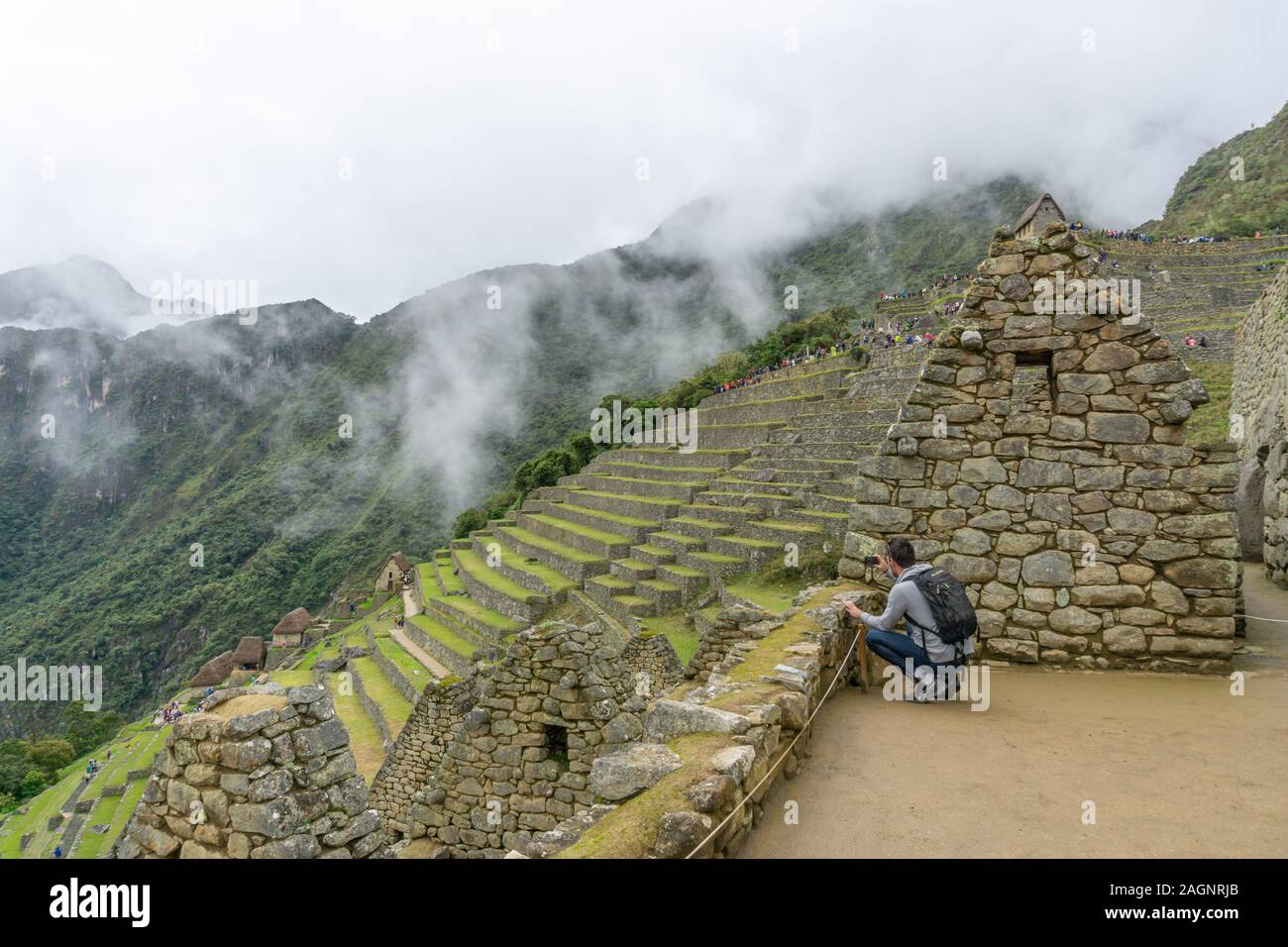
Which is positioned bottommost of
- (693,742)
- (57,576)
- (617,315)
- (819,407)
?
(57,576)

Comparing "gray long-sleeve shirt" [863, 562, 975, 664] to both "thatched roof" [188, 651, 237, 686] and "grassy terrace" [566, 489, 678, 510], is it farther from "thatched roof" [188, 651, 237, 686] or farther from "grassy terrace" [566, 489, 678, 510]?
"thatched roof" [188, 651, 237, 686]

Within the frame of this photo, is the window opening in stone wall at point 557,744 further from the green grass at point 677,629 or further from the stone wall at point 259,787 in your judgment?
the green grass at point 677,629

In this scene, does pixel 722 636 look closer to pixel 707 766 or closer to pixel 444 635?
pixel 707 766

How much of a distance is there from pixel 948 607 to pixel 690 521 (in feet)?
46.9

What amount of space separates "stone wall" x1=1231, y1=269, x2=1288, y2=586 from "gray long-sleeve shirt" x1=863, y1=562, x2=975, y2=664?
5.28m

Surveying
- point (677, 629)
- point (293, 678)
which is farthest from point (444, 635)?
point (677, 629)

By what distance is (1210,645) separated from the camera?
410 cm

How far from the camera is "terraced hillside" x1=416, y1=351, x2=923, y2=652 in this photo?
14.9 meters

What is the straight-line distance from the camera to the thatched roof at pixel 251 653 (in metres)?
38.2

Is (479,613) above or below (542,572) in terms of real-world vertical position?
below

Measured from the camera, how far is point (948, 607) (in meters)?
3.62
